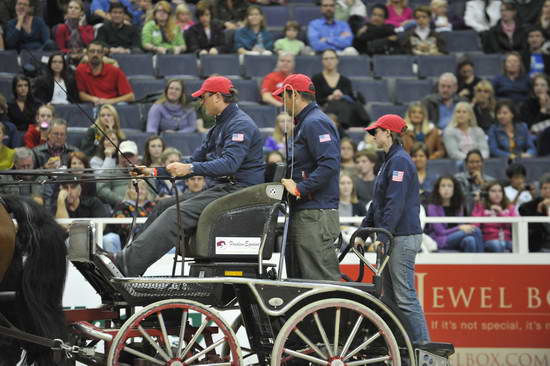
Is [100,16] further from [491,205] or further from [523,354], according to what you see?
[523,354]

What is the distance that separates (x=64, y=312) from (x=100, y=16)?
774 cm

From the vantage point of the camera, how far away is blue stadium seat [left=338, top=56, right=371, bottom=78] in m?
13.9

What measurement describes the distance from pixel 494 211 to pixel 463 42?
15.2ft

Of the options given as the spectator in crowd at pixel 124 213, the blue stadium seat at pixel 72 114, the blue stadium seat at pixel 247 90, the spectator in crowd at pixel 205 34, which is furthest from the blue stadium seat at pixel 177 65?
the spectator in crowd at pixel 124 213

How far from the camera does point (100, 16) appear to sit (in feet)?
45.2

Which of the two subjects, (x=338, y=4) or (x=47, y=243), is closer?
(x=47, y=243)

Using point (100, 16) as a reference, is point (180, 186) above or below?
below

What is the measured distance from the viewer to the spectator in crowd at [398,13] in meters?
15.0

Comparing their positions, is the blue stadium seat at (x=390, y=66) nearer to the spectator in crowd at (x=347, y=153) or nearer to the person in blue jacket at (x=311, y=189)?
the spectator in crowd at (x=347, y=153)

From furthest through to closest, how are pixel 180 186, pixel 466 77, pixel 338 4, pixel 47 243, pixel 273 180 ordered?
pixel 338 4
pixel 466 77
pixel 180 186
pixel 273 180
pixel 47 243

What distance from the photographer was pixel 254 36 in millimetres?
13891

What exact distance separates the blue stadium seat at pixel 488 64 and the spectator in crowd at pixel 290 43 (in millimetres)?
2402

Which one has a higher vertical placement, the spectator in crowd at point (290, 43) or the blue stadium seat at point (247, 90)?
the spectator in crowd at point (290, 43)

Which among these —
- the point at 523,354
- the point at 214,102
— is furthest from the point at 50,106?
the point at 523,354
